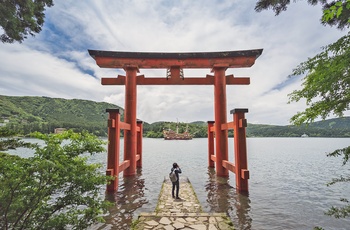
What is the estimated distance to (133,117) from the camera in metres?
10.3

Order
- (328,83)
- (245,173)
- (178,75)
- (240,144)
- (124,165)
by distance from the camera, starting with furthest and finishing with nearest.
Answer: (178,75)
(124,165)
(240,144)
(245,173)
(328,83)

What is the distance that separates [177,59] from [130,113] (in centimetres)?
406

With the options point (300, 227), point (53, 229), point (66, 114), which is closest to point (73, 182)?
point (53, 229)

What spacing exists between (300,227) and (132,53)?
33.6ft

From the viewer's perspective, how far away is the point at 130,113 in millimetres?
10117

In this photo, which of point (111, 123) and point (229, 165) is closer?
point (111, 123)

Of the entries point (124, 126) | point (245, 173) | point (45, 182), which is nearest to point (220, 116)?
point (245, 173)

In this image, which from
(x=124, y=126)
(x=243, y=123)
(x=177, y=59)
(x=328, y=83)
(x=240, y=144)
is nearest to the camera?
(x=328, y=83)

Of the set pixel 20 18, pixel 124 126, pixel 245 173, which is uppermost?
pixel 20 18

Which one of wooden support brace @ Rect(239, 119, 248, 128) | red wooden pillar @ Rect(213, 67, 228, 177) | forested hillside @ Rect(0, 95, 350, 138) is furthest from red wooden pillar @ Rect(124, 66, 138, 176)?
forested hillside @ Rect(0, 95, 350, 138)

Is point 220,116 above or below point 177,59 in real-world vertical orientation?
below

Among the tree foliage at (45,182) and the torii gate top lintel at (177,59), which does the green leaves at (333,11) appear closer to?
the tree foliage at (45,182)

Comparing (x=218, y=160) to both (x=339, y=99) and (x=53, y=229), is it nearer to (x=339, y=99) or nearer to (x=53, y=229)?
(x=339, y=99)

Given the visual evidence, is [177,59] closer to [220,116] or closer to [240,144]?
[220,116]
